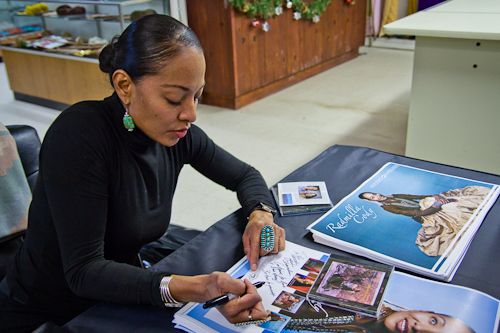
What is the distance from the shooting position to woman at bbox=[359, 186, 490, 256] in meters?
0.93

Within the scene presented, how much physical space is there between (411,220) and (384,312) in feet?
0.98

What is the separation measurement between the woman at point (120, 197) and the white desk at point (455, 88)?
163 centimetres

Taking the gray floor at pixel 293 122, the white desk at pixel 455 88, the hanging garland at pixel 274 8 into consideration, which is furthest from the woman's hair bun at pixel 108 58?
the hanging garland at pixel 274 8

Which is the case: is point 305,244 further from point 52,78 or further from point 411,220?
point 52,78

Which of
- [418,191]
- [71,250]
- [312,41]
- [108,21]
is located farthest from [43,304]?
[312,41]

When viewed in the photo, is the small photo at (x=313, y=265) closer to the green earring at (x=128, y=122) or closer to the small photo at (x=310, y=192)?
the small photo at (x=310, y=192)

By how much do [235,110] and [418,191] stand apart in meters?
2.97

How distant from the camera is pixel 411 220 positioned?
997 millimetres

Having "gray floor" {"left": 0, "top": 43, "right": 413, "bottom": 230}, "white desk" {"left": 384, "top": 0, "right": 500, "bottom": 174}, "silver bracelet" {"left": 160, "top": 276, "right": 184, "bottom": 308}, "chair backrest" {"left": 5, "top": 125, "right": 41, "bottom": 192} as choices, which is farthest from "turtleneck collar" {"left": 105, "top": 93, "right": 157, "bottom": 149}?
"white desk" {"left": 384, "top": 0, "right": 500, "bottom": 174}

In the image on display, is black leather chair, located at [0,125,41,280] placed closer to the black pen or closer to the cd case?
the black pen

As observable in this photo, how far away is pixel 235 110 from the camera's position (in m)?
3.99

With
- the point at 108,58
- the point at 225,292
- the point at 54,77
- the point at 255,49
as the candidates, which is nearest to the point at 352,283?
the point at 225,292

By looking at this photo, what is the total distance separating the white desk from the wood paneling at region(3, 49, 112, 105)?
2287 millimetres

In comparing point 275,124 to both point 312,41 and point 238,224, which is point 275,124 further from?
point 238,224
